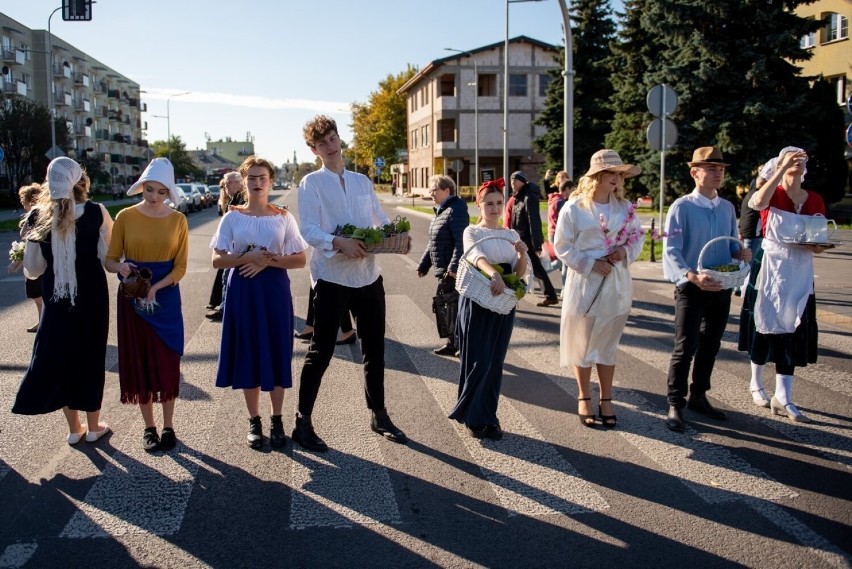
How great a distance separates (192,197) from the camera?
4697 cm

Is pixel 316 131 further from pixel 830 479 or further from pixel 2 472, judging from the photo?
pixel 830 479

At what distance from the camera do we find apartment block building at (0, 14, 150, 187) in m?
71.7

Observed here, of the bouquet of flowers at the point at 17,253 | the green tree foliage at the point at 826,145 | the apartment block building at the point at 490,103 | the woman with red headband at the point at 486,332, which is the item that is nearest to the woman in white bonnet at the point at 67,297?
the bouquet of flowers at the point at 17,253

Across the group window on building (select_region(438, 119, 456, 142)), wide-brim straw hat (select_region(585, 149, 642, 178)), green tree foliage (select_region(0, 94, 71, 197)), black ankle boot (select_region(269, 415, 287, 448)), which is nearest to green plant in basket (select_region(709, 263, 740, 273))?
wide-brim straw hat (select_region(585, 149, 642, 178))

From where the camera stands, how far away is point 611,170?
204 inches

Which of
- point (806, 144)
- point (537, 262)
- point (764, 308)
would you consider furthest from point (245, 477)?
point (806, 144)

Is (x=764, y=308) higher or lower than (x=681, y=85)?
lower

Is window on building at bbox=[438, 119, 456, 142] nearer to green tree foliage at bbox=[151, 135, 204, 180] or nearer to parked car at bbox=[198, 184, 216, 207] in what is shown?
parked car at bbox=[198, 184, 216, 207]

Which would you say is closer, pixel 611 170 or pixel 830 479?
pixel 830 479

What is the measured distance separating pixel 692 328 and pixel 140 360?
3.75 metres

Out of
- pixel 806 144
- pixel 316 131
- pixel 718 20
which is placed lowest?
pixel 316 131

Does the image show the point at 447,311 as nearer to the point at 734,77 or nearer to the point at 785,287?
the point at 785,287

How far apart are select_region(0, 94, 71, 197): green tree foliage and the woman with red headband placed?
50.5 meters

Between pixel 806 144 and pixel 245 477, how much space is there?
87.4 ft
